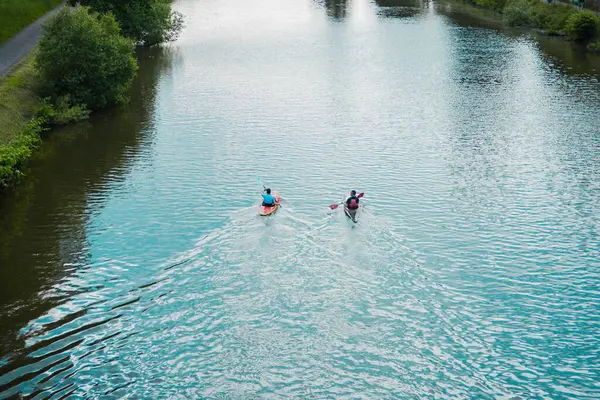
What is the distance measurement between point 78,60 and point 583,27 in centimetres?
6838

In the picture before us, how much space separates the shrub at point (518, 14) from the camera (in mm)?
108688

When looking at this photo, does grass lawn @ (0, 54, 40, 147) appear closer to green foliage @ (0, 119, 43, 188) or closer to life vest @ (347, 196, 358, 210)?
green foliage @ (0, 119, 43, 188)

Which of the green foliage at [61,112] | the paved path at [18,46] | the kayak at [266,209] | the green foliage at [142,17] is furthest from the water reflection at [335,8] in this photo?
the kayak at [266,209]

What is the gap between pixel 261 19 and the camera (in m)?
117

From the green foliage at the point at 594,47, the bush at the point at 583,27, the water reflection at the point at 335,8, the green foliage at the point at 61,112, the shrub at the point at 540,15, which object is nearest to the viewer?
the green foliage at the point at 61,112

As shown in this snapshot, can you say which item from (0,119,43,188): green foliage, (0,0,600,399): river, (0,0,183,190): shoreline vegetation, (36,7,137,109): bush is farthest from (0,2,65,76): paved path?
(0,0,600,399): river

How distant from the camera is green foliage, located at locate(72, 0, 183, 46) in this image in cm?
→ 8200

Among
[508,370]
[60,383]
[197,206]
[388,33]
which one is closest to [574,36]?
[388,33]

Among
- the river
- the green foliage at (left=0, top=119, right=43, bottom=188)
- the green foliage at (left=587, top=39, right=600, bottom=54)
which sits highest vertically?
the green foliage at (left=587, top=39, right=600, bottom=54)

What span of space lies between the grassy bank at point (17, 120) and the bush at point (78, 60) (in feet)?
7.02

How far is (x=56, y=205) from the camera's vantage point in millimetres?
42594

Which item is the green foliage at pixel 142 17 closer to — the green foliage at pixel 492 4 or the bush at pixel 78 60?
the bush at pixel 78 60

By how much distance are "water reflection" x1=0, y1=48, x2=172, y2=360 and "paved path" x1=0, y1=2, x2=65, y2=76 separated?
11384mm

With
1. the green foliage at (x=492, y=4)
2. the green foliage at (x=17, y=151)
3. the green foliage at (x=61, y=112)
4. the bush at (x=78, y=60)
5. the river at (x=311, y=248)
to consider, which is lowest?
the river at (x=311, y=248)
